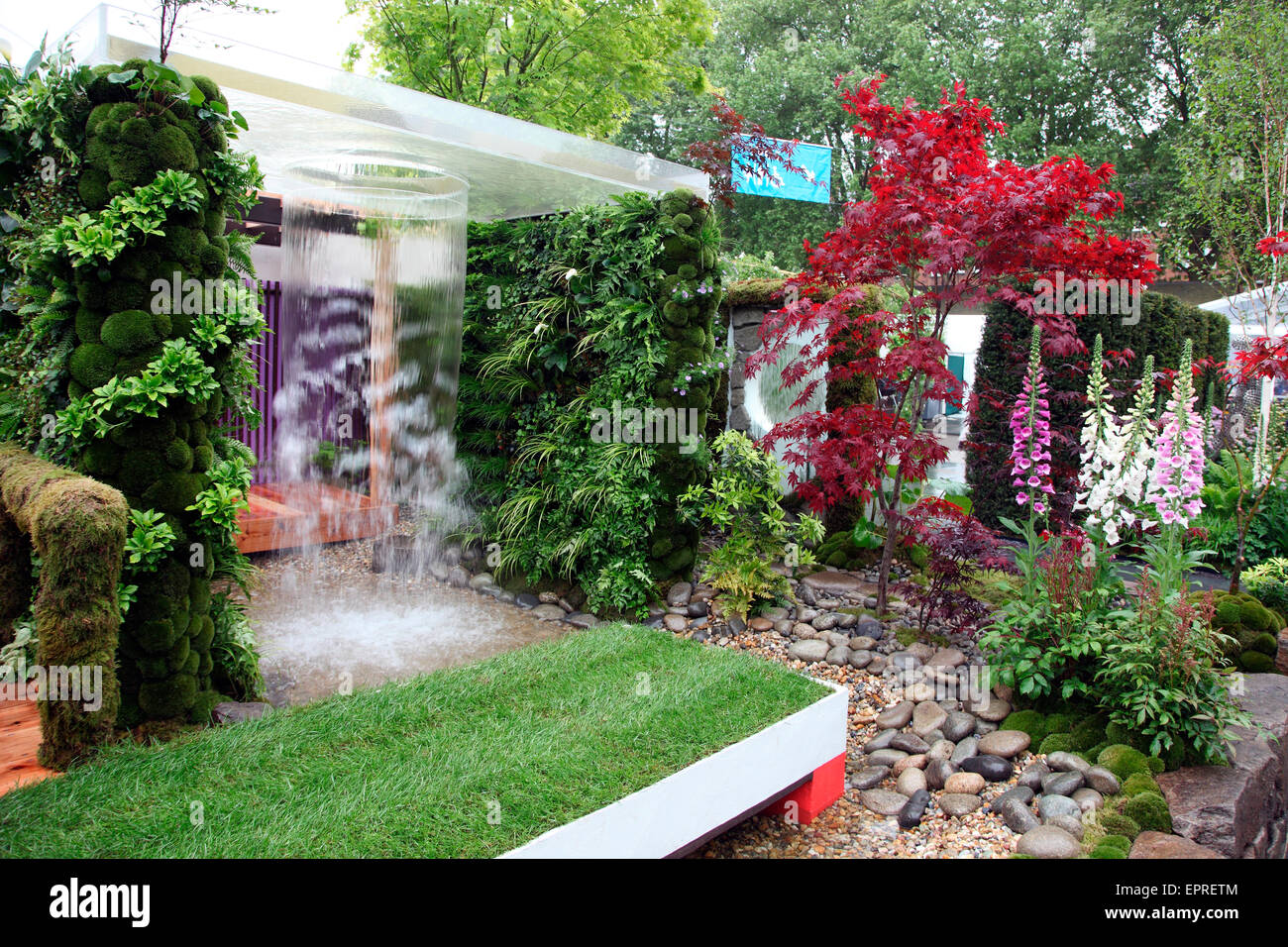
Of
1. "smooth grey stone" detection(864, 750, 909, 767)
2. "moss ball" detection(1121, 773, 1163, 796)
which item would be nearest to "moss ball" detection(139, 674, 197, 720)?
"smooth grey stone" detection(864, 750, 909, 767)

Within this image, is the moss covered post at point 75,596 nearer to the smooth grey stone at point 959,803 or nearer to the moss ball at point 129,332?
the moss ball at point 129,332

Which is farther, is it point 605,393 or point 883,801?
point 605,393

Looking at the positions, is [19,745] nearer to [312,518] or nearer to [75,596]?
[75,596]

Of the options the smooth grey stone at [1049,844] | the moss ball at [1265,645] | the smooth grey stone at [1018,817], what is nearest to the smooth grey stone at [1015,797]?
the smooth grey stone at [1018,817]

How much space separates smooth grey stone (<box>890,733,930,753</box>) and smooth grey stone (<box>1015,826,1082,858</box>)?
29.9 inches

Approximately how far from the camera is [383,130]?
467cm

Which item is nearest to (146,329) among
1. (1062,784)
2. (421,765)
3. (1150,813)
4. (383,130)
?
(421,765)

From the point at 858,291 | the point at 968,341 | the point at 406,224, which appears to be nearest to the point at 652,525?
the point at 858,291

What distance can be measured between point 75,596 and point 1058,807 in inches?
145

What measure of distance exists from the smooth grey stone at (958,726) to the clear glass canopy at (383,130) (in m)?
3.78

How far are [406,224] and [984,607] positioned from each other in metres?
4.55

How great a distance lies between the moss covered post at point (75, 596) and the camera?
2.65 metres
